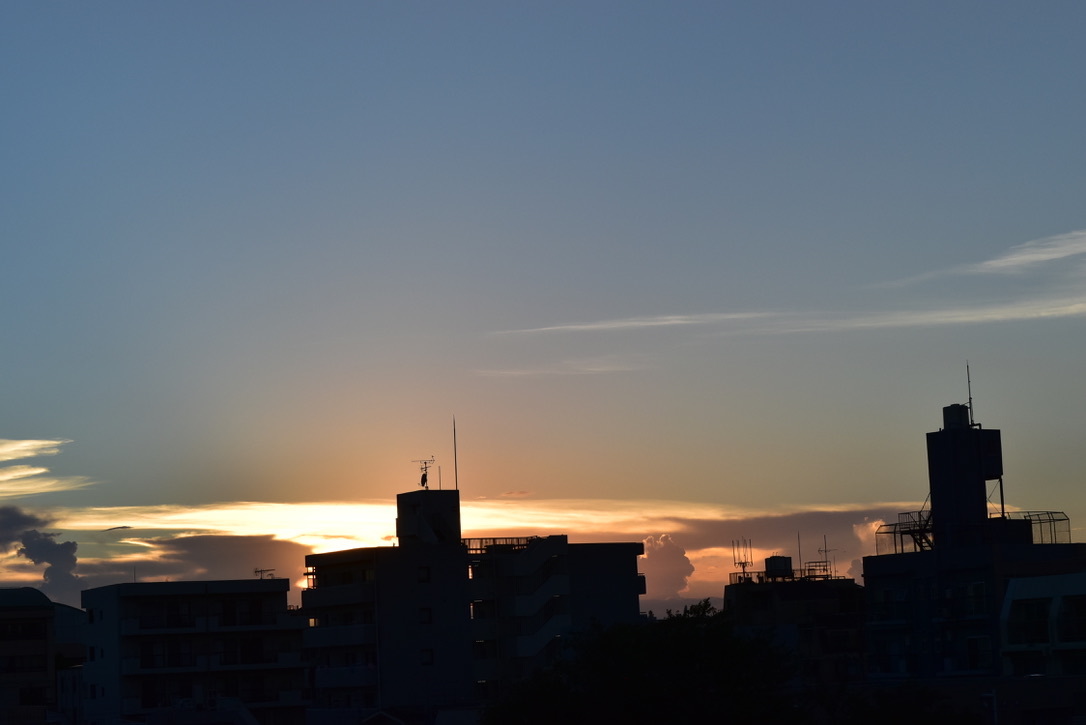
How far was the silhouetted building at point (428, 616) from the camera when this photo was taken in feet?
364

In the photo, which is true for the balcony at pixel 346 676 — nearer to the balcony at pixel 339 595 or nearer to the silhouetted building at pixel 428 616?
the silhouetted building at pixel 428 616

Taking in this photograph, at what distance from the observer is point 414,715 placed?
107 metres

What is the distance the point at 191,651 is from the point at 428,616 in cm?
1793

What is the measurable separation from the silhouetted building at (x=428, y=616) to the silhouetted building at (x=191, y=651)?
10.5 ft

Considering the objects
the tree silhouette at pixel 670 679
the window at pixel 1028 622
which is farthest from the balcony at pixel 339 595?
the tree silhouette at pixel 670 679

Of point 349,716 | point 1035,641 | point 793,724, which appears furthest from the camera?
point 349,716

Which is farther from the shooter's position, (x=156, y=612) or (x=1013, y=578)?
(x=156, y=612)

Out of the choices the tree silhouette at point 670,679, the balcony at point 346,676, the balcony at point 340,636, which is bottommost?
the balcony at point 346,676

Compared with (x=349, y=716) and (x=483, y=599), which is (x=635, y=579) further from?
(x=349, y=716)

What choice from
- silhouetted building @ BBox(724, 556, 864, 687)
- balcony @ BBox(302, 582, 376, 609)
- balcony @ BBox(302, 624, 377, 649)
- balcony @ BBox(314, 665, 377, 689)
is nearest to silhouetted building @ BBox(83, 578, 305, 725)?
balcony @ BBox(302, 624, 377, 649)

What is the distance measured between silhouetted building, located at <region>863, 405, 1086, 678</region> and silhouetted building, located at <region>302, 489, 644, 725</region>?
989 inches

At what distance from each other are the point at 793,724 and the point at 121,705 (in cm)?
6294

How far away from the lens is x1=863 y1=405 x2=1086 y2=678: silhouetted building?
99.2m

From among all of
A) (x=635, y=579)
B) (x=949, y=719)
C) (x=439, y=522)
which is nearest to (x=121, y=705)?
(x=439, y=522)
